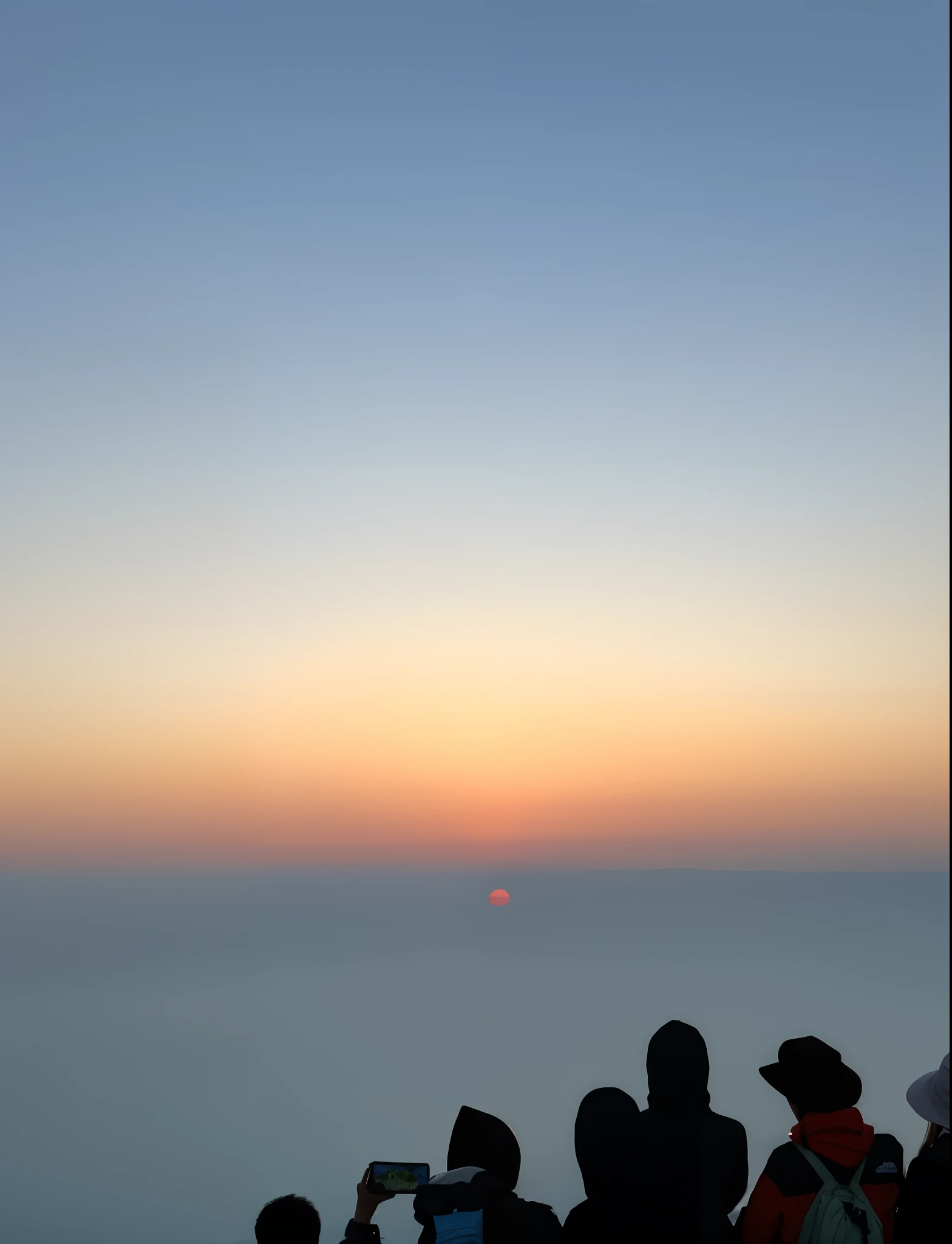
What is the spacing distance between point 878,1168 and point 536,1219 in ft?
3.41

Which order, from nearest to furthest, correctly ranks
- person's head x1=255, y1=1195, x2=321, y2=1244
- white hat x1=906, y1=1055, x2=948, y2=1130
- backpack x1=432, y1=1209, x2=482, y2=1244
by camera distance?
backpack x1=432, y1=1209, x2=482, y2=1244 → person's head x1=255, y1=1195, x2=321, y2=1244 → white hat x1=906, y1=1055, x2=948, y2=1130

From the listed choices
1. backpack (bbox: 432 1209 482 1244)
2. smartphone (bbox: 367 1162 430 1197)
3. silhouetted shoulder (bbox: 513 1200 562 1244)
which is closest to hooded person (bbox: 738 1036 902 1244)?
silhouetted shoulder (bbox: 513 1200 562 1244)

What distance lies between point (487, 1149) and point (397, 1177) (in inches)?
11.2

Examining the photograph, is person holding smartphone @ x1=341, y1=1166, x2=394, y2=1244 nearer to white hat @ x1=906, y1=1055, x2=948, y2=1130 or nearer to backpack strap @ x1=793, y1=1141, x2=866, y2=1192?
backpack strap @ x1=793, y1=1141, x2=866, y2=1192

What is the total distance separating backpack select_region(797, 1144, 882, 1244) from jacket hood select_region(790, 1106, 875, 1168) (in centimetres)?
4

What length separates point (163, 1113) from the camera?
178000 mm

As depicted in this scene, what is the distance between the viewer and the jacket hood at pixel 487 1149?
322cm

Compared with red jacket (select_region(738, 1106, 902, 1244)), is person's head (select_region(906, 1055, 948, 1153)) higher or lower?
higher

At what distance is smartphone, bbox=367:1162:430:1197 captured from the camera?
10.4 ft

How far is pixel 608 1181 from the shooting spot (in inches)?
124

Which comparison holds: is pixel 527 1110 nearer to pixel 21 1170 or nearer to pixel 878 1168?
pixel 21 1170

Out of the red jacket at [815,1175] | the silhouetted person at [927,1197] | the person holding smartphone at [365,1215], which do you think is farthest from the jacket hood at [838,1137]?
the person holding smartphone at [365,1215]

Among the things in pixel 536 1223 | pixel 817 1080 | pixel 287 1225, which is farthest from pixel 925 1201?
pixel 287 1225

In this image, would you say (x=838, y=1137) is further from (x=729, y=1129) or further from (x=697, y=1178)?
(x=697, y=1178)
